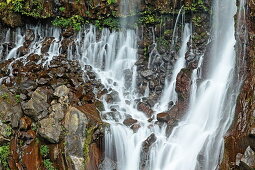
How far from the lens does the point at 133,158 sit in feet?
40.5

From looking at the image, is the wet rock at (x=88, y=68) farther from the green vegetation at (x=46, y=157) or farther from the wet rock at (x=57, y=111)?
the green vegetation at (x=46, y=157)

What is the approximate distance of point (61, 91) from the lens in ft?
44.1

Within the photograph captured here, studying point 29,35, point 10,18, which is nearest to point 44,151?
point 29,35

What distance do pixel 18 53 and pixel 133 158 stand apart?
9.07 metres

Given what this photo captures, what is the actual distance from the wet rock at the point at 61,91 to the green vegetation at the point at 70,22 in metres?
5.44

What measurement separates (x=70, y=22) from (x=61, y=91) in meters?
6.00

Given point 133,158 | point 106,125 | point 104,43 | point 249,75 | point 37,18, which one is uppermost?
point 37,18

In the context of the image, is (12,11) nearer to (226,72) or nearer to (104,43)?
(104,43)

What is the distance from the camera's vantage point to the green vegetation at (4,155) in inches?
447

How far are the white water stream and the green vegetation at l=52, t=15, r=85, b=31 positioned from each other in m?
0.48

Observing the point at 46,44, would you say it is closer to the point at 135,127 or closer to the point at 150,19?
the point at 150,19

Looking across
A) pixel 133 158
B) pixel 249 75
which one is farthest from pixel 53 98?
pixel 249 75

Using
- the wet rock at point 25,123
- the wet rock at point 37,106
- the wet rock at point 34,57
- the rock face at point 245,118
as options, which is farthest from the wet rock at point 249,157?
the wet rock at point 34,57

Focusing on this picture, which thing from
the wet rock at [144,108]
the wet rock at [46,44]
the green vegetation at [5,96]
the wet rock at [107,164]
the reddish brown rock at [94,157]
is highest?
the wet rock at [46,44]
